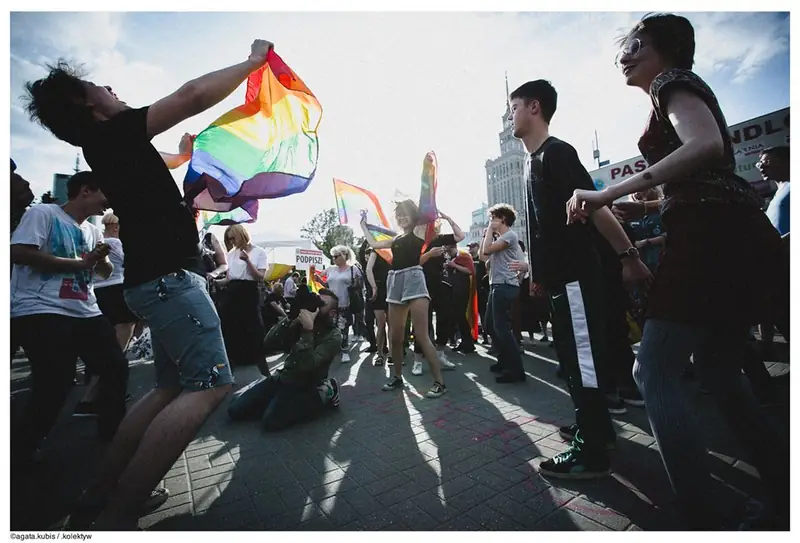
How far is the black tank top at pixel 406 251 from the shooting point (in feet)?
13.0

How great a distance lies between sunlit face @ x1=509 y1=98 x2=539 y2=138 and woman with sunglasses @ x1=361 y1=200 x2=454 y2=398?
1794mm

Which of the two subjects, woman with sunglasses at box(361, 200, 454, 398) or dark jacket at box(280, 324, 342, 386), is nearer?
dark jacket at box(280, 324, 342, 386)

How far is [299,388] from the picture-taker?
10.4 feet

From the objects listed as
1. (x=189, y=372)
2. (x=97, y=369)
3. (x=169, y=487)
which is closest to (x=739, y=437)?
(x=189, y=372)

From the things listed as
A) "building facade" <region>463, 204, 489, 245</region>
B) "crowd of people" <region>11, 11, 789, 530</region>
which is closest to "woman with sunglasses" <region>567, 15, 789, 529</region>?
"crowd of people" <region>11, 11, 789, 530</region>

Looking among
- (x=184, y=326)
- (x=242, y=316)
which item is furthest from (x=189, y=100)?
(x=242, y=316)

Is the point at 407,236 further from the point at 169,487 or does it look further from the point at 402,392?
the point at 169,487

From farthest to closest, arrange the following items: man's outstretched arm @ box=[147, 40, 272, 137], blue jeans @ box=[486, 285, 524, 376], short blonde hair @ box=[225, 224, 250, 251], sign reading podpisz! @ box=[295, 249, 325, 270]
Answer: sign reading podpisz! @ box=[295, 249, 325, 270]
short blonde hair @ box=[225, 224, 250, 251]
blue jeans @ box=[486, 285, 524, 376]
man's outstretched arm @ box=[147, 40, 272, 137]

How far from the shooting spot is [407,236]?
4.03m

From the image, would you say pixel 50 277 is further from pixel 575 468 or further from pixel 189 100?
pixel 575 468

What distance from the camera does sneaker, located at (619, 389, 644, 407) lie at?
314 cm

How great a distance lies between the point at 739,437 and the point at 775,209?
2408 mm

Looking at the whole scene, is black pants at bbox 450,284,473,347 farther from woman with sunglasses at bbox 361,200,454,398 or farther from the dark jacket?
the dark jacket

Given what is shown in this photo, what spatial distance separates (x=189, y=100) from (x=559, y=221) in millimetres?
1828
